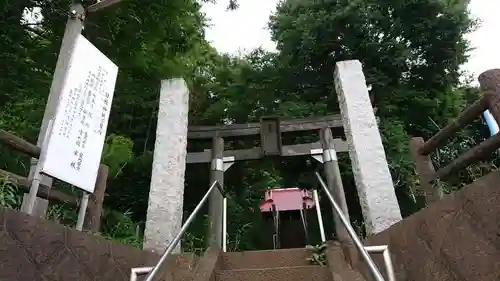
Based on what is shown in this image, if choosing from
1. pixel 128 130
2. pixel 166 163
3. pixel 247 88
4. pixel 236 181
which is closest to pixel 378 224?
pixel 166 163

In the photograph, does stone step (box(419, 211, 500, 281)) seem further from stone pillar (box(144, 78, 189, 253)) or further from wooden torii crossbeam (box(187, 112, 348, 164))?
wooden torii crossbeam (box(187, 112, 348, 164))

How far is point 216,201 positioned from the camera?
639 centimetres

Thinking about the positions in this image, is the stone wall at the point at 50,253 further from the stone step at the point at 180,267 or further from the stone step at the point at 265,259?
the stone step at the point at 265,259

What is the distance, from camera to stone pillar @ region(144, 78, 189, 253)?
16.6 ft

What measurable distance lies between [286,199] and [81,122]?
6896 mm

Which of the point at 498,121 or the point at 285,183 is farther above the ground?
the point at 285,183

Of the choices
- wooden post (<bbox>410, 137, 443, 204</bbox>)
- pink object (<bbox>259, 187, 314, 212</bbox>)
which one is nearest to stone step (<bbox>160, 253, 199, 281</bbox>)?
wooden post (<bbox>410, 137, 443, 204</bbox>)

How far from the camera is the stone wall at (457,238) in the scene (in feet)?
8.71

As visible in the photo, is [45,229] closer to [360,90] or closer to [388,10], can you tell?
[360,90]

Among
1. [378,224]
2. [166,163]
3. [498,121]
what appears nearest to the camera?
[498,121]

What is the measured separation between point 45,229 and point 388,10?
997 cm

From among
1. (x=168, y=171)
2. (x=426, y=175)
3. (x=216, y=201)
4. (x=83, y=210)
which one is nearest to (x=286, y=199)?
(x=216, y=201)

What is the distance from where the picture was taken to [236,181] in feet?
33.7

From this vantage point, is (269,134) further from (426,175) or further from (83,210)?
(83,210)
